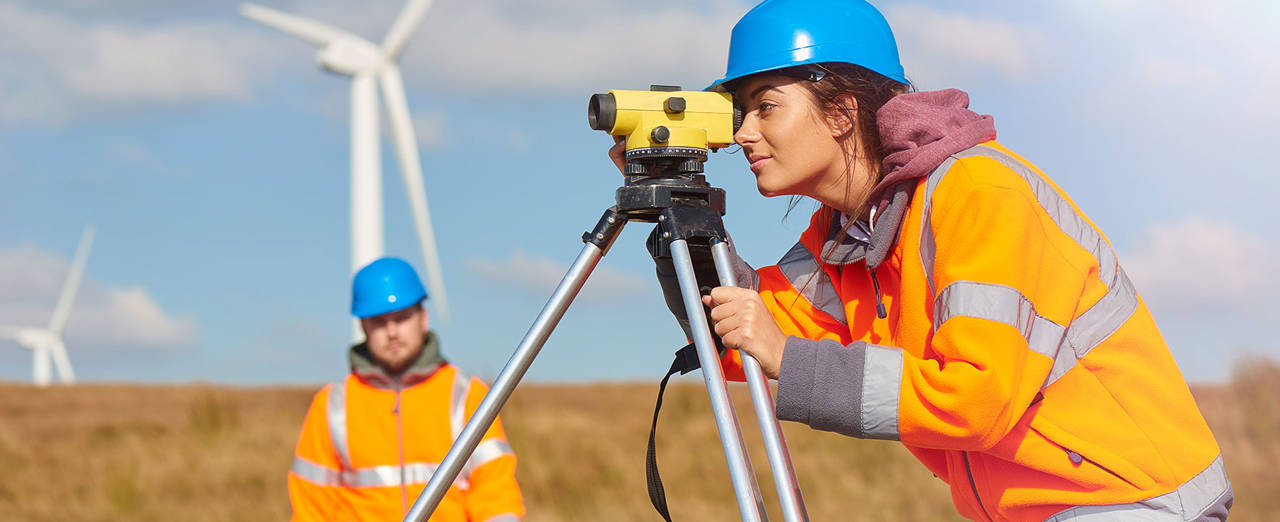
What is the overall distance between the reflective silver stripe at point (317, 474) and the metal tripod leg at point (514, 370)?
2.32 meters

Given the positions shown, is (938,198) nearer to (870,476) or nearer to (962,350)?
(962,350)

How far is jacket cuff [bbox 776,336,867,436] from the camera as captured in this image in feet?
6.88

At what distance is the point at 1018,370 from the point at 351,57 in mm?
16794

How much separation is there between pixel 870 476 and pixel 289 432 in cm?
616

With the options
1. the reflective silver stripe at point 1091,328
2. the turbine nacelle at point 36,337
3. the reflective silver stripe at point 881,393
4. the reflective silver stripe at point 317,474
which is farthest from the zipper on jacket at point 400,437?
the turbine nacelle at point 36,337

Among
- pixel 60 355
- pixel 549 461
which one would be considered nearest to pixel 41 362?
pixel 60 355

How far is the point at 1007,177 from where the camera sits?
7.14ft

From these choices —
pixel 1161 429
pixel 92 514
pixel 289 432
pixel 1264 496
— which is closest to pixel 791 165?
pixel 1161 429

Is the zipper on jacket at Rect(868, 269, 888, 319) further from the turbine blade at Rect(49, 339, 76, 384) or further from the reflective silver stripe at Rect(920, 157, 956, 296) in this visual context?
the turbine blade at Rect(49, 339, 76, 384)

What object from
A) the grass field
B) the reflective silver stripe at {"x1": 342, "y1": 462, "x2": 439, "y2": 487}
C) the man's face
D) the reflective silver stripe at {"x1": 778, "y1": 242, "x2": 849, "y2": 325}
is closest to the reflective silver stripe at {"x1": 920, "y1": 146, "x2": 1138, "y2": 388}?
the reflective silver stripe at {"x1": 778, "y1": 242, "x2": 849, "y2": 325}

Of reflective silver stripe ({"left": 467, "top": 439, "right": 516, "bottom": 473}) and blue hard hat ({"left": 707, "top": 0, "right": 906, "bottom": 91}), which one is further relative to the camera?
reflective silver stripe ({"left": 467, "top": 439, "right": 516, "bottom": 473})

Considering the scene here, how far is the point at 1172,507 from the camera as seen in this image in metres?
2.20

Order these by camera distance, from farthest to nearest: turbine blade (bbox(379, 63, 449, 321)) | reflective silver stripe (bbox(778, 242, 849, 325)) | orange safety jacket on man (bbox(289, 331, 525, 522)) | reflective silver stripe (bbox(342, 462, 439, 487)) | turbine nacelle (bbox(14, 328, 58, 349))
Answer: turbine nacelle (bbox(14, 328, 58, 349)) < turbine blade (bbox(379, 63, 449, 321)) < reflective silver stripe (bbox(342, 462, 439, 487)) < orange safety jacket on man (bbox(289, 331, 525, 522)) < reflective silver stripe (bbox(778, 242, 849, 325))

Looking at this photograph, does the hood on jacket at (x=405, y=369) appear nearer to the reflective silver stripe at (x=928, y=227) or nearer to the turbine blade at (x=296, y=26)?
the reflective silver stripe at (x=928, y=227)
